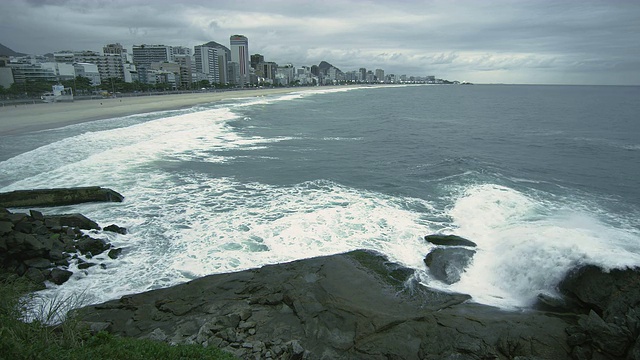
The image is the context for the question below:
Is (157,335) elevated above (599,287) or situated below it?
below

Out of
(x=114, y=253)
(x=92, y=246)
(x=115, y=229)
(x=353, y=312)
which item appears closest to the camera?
(x=353, y=312)

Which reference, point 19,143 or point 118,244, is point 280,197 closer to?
point 118,244

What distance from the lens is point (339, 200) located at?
51.7ft

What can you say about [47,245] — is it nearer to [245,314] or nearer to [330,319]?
[245,314]

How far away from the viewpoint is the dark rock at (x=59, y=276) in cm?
955

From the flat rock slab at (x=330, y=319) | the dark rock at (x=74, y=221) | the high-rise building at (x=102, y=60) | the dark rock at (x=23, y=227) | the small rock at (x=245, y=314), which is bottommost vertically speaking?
the flat rock slab at (x=330, y=319)

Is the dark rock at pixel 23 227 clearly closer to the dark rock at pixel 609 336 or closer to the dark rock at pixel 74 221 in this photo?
the dark rock at pixel 74 221

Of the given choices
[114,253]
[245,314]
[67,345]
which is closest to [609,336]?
[245,314]

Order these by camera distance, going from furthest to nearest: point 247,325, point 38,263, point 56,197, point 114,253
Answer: point 56,197 → point 114,253 → point 38,263 → point 247,325

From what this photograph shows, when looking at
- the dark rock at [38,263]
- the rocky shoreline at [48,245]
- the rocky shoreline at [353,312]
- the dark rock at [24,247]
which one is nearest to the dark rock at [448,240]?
the rocky shoreline at [353,312]

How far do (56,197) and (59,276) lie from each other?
6964mm

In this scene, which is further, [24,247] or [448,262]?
[448,262]

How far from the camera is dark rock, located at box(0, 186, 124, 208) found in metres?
14.5

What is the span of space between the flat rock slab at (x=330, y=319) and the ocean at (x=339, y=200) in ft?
2.62
